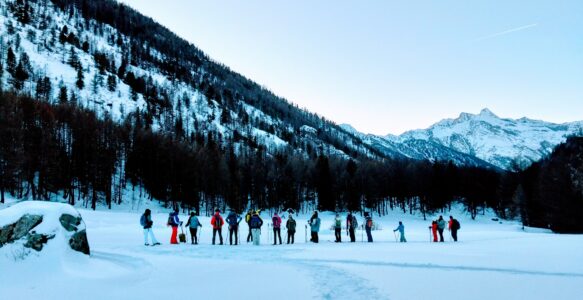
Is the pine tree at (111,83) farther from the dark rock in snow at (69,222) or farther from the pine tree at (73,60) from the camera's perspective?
the dark rock in snow at (69,222)

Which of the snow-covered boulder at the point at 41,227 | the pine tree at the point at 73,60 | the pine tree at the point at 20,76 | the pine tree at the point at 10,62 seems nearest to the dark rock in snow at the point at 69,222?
the snow-covered boulder at the point at 41,227

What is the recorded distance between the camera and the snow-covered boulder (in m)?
10.1

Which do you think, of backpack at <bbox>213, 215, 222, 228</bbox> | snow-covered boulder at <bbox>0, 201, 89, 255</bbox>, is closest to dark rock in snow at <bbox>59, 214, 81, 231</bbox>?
snow-covered boulder at <bbox>0, 201, 89, 255</bbox>

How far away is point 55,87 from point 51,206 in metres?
126

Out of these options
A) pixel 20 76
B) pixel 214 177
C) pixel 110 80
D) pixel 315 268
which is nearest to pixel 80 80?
pixel 110 80

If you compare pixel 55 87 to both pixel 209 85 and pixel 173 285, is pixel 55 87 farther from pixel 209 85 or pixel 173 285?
pixel 173 285

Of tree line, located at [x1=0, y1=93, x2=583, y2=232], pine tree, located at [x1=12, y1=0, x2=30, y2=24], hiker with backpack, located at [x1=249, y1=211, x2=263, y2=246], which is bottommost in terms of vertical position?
hiker with backpack, located at [x1=249, y1=211, x2=263, y2=246]

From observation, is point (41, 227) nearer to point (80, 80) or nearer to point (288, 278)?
point (288, 278)

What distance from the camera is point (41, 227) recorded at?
10.4 meters

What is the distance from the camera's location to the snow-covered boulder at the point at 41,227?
33.0 feet

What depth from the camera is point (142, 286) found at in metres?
9.34

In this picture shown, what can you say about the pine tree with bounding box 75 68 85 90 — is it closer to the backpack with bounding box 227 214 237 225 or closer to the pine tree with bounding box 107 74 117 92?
the pine tree with bounding box 107 74 117 92

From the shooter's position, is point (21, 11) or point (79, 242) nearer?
point (79, 242)

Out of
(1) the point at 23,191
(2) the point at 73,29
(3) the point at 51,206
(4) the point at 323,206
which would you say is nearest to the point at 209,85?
(2) the point at 73,29
